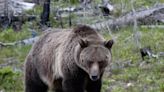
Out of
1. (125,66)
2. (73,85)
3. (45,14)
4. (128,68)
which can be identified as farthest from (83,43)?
(45,14)

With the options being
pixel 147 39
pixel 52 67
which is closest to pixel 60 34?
pixel 52 67

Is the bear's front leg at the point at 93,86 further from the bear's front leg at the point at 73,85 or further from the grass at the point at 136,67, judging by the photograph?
the grass at the point at 136,67

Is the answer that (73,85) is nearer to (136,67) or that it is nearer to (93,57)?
(93,57)

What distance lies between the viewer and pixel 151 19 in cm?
1241

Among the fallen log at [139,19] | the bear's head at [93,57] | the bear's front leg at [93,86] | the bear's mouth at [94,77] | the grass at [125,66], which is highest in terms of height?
the bear's head at [93,57]

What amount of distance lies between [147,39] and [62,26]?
2957 millimetres

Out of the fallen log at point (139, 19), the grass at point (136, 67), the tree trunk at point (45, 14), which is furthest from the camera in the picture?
the tree trunk at point (45, 14)

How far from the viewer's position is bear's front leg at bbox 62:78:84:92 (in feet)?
20.8

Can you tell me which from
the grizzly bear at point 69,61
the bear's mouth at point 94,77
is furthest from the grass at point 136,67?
the bear's mouth at point 94,77

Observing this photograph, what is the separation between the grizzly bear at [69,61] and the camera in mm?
6137

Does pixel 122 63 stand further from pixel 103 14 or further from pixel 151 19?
pixel 103 14

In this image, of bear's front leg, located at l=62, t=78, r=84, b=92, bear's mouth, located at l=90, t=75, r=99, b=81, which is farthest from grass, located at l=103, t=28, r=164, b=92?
bear's mouth, located at l=90, t=75, r=99, b=81

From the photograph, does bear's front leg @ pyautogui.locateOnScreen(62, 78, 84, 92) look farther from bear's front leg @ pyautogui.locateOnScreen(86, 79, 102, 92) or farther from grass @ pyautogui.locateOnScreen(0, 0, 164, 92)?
grass @ pyautogui.locateOnScreen(0, 0, 164, 92)

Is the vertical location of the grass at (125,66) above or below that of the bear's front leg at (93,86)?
below
